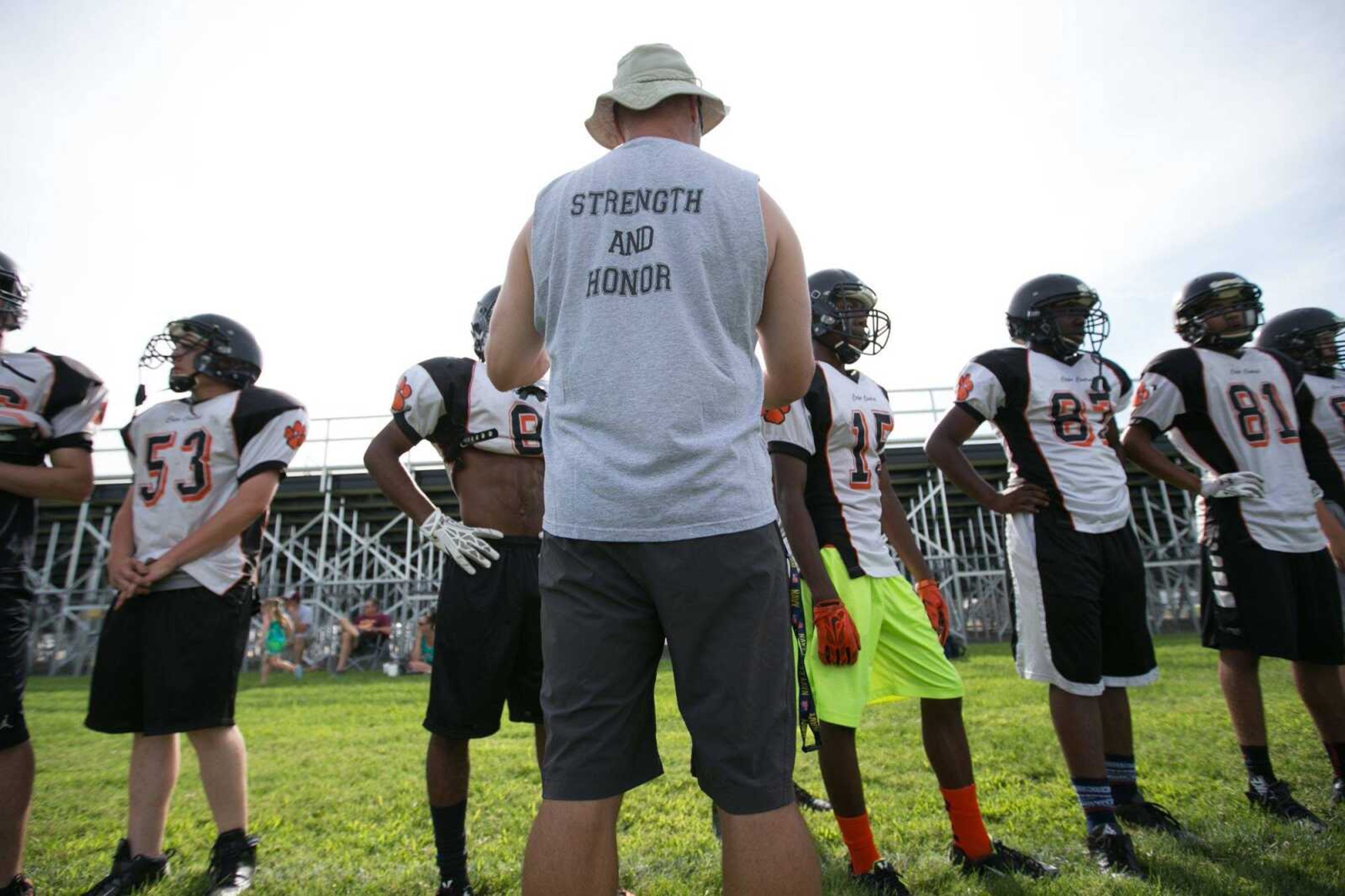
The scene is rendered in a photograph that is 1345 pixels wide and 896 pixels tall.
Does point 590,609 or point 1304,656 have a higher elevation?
point 590,609

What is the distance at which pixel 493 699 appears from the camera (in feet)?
10.8

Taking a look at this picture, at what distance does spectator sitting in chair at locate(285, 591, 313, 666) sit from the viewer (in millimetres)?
17328

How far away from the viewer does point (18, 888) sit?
3.27 meters

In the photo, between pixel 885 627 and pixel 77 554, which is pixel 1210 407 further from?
pixel 77 554

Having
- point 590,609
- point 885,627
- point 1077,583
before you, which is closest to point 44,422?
point 590,609

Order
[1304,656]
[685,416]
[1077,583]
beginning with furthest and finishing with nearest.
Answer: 1. [1304,656]
2. [1077,583]
3. [685,416]

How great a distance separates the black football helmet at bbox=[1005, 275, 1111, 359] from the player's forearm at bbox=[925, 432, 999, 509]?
76 centimetres

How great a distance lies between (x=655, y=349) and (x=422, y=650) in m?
17.4

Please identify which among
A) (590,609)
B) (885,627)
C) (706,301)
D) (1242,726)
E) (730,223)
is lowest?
(1242,726)

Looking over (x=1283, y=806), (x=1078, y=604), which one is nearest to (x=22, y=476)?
(x=1078, y=604)

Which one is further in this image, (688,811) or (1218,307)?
(1218,307)

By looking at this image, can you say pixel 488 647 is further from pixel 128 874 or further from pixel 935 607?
pixel 935 607

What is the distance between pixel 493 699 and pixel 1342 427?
5811 mm

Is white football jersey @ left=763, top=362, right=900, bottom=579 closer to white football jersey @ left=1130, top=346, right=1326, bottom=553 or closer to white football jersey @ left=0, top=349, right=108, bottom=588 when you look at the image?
white football jersey @ left=1130, top=346, right=1326, bottom=553
